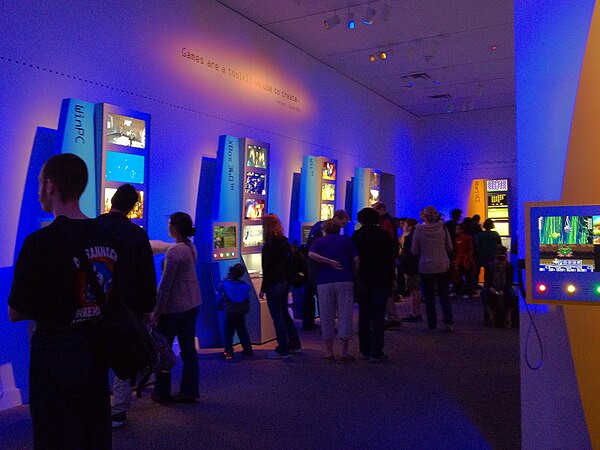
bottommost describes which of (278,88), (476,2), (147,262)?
(147,262)

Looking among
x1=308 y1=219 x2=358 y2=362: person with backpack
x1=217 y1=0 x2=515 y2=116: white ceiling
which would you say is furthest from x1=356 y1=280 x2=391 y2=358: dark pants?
x1=217 y1=0 x2=515 y2=116: white ceiling

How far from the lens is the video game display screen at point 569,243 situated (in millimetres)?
2504

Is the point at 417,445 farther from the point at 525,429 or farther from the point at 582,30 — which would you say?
the point at 582,30

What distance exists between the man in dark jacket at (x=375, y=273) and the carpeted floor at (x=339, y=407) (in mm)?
302

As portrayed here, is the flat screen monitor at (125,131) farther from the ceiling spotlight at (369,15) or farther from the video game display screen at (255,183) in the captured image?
the ceiling spotlight at (369,15)

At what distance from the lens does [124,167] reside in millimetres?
4863

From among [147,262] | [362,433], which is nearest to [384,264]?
[362,433]

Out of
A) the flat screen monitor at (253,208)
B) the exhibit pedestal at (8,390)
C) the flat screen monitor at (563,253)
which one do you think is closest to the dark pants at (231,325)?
the flat screen monitor at (253,208)

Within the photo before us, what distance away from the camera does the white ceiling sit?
708cm

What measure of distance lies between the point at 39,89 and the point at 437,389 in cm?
409

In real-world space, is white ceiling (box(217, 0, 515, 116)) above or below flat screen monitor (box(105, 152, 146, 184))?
above

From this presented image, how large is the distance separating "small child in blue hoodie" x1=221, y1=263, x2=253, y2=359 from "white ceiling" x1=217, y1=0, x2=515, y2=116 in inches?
132

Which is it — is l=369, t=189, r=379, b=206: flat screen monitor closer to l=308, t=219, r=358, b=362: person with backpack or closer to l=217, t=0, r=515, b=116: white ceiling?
l=217, t=0, r=515, b=116: white ceiling

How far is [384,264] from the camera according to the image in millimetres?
5598
